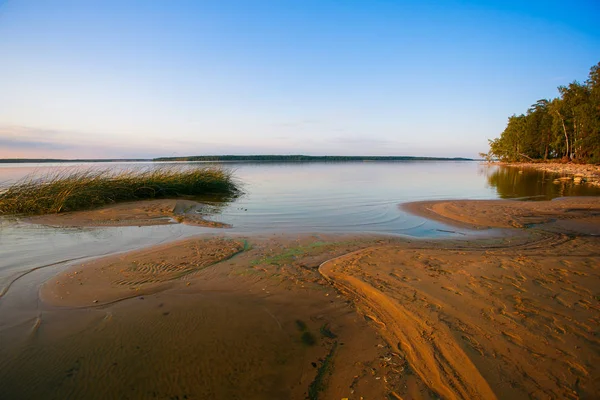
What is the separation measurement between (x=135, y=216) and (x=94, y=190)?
157 inches

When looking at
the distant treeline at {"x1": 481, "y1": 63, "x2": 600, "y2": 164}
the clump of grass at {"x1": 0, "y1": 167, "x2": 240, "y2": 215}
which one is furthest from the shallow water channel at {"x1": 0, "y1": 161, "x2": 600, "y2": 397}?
the distant treeline at {"x1": 481, "y1": 63, "x2": 600, "y2": 164}

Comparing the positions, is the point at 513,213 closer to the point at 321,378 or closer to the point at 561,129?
the point at 321,378

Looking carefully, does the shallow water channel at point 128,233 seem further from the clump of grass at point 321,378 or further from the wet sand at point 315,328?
the clump of grass at point 321,378

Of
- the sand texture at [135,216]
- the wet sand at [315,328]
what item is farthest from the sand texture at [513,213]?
the sand texture at [135,216]

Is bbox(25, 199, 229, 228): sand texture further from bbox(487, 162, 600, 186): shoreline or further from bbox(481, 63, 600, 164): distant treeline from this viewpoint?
bbox(481, 63, 600, 164): distant treeline

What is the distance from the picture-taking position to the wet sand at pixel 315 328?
2.75 m

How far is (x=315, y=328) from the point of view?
3680 mm

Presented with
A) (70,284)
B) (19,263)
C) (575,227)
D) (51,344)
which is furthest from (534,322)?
(19,263)

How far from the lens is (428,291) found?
14.7 feet

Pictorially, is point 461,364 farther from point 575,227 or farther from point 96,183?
point 96,183

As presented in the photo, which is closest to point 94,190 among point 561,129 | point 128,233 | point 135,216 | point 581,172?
point 135,216

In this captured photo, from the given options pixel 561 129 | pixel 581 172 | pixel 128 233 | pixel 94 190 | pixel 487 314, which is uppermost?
pixel 561 129

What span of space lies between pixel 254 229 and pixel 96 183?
9345 mm

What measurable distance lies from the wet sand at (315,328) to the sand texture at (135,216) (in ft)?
13.8
